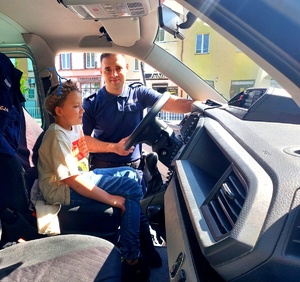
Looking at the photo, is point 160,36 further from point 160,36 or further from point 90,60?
point 90,60

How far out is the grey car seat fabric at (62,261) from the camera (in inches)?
50.0

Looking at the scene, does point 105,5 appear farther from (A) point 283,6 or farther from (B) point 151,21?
(A) point 283,6

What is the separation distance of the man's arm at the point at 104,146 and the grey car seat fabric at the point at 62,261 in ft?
2.75

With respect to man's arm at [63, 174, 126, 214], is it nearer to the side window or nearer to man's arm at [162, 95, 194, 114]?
man's arm at [162, 95, 194, 114]

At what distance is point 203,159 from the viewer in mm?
1446

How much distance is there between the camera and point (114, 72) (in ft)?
7.89

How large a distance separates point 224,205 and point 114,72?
5.65 ft

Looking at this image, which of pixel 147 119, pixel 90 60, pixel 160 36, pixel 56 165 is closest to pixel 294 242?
pixel 147 119

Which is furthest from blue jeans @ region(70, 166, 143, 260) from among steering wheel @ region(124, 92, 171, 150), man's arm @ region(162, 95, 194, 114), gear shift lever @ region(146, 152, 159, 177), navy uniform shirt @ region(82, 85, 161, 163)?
man's arm @ region(162, 95, 194, 114)

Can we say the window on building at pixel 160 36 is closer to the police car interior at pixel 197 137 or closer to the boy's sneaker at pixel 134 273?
the police car interior at pixel 197 137

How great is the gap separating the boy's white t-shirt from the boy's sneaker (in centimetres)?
49

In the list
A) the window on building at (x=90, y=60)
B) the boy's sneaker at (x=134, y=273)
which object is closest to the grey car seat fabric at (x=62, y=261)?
the boy's sneaker at (x=134, y=273)

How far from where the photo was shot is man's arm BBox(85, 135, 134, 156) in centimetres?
224

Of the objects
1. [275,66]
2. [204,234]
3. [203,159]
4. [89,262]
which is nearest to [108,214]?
[89,262]
